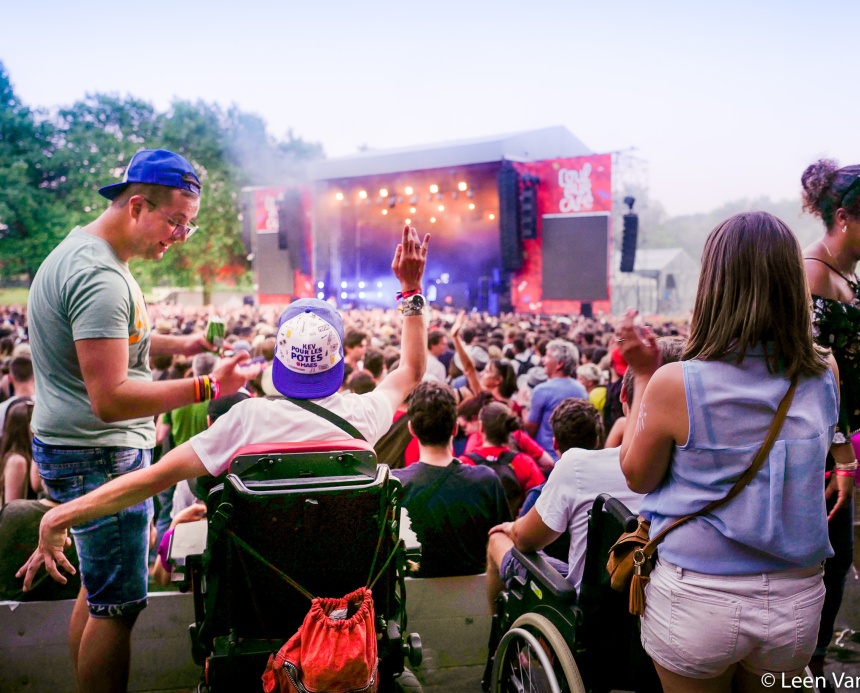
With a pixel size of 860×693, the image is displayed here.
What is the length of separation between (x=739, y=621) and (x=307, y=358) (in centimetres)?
128

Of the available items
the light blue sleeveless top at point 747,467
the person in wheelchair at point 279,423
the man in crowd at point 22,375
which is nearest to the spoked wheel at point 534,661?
the light blue sleeveless top at point 747,467

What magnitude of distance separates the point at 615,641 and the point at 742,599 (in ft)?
2.40

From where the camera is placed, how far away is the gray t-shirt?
6.68 ft

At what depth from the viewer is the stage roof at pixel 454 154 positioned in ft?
67.7

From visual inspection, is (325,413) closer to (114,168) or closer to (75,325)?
(75,325)

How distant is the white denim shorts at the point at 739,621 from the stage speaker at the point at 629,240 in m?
15.9

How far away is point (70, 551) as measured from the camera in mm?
2914

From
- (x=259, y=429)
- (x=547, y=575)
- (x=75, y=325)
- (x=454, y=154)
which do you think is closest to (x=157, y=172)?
(x=75, y=325)

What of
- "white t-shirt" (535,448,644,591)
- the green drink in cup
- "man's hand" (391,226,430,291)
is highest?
"man's hand" (391,226,430,291)

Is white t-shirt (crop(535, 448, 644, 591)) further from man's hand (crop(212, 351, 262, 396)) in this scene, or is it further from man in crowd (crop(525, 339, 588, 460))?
man in crowd (crop(525, 339, 588, 460))

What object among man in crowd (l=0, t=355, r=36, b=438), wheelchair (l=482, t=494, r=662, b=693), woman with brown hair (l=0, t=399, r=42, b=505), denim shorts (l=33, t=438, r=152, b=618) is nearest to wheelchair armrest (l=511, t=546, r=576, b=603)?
wheelchair (l=482, t=494, r=662, b=693)

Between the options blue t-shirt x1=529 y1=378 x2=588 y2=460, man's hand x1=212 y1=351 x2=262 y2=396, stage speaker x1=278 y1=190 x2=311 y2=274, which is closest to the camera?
man's hand x1=212 y1=351 x2=262 y2=396

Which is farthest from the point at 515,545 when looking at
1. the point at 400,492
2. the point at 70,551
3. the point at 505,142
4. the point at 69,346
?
the point at 505,142

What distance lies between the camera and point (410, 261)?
93.5 inches
